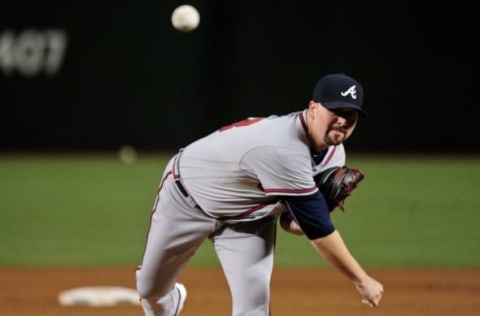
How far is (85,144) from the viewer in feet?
53.6

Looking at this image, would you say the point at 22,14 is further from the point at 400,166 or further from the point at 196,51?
the point at 400,166

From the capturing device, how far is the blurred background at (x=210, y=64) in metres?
16.0

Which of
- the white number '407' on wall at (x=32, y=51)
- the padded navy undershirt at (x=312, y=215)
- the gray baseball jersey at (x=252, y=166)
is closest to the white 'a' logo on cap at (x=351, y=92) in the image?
the gray baseball jersey at (x=252, y=166)

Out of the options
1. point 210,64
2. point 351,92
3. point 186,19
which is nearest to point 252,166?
point 351,92

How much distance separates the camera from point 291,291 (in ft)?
25.5

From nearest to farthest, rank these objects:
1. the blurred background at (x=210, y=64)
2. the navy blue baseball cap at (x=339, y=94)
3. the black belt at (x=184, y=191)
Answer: the navy blue baseball cap at (x=339, y=94), the black belt at (x=184, y=191), the blurred background at (x=210, y=64)

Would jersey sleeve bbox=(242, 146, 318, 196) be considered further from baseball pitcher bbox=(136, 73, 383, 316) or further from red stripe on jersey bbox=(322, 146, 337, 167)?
red stripe on jersey bbox=(322, 146, 337, 167)

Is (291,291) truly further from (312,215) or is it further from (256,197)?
(312,215)

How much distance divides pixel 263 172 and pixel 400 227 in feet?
20.9

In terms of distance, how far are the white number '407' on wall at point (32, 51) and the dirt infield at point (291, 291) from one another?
25.2 feet

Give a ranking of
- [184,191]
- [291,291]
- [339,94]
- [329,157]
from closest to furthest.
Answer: [339,94]
[329,157]
[184,191]
[291,291]

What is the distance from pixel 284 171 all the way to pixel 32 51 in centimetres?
1191

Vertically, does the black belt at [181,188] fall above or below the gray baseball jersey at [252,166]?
below

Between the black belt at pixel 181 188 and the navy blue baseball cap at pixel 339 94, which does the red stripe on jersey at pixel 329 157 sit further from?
the black belt at pixel 181 188
